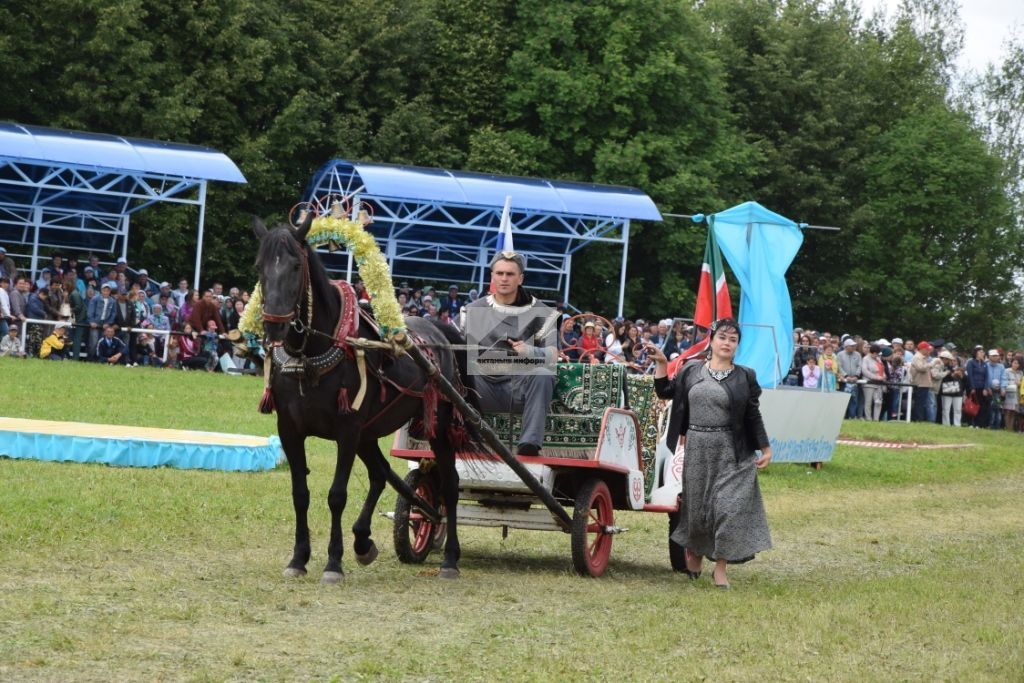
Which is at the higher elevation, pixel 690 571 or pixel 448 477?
pixel 448 477

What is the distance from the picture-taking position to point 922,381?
37.0 meters

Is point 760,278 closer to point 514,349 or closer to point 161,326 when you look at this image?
point 514,349

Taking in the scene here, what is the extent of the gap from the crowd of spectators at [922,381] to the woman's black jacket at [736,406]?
22.4 m

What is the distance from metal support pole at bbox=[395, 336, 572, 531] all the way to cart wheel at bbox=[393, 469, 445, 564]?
90 centimetres

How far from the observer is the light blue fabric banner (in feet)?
70.9

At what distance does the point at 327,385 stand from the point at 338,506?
80cm

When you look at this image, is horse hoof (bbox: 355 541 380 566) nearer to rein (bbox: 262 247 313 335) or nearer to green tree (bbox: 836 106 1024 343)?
rein (bbox: 262 247 313 335)

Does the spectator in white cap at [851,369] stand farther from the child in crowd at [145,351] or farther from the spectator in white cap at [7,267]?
the spectator in white cap at [7,267]

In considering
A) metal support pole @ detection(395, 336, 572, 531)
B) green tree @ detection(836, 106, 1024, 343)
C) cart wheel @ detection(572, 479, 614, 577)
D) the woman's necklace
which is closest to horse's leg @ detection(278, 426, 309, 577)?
metal support pole @ detection(395, 336, 572, 531)

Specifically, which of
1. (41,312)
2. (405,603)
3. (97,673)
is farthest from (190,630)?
(41,312)

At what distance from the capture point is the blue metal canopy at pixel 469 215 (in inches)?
1372

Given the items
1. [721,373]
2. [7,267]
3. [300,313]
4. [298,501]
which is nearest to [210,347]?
[7,267]

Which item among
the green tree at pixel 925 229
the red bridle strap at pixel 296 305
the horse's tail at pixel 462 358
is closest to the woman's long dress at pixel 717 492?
the horse's tail at pixel 462 358

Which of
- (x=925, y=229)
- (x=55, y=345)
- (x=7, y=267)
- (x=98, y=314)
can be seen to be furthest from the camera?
(x=925, y=229)
